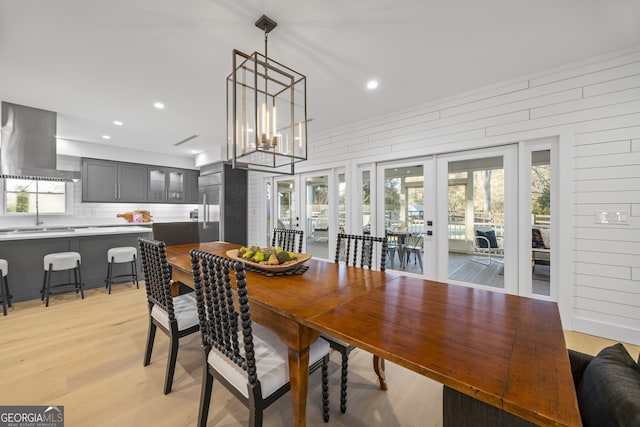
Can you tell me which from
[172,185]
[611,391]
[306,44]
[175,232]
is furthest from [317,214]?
[611,391]

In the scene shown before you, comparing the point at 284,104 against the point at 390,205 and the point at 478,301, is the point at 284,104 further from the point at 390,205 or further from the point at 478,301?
the point at 478,301

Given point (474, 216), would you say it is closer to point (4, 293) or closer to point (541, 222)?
point (541, 222)

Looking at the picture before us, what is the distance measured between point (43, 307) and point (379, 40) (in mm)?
4957

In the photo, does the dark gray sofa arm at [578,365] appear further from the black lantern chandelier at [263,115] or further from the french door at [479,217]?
the french door at [479,217]

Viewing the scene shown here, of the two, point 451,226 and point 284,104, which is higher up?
point 284,104

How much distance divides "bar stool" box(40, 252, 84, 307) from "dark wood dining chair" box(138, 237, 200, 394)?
236 centimetres

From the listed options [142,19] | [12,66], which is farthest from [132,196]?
[142,19]

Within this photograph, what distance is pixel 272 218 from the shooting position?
19.8 ft

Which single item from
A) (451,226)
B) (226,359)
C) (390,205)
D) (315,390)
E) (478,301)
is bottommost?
(315,390)

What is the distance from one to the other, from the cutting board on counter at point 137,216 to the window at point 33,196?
107cm

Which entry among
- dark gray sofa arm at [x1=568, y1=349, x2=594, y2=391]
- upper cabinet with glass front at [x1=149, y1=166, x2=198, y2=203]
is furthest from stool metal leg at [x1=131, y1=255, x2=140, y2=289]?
dark gray sofa arm at [x1=568, y1=349, x2=594, y2=391]

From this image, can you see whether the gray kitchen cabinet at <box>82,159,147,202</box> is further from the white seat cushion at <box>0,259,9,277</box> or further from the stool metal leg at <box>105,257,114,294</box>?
the white seat cushion at <box>0,259,9,277</box>

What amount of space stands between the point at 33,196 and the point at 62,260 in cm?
308

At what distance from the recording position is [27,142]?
146 inches
